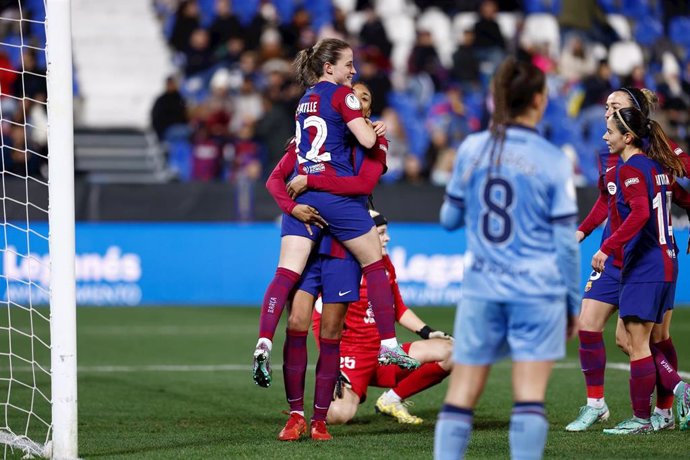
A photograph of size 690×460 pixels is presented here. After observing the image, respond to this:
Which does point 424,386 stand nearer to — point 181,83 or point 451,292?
point 451,292

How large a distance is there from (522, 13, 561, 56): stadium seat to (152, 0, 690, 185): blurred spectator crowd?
3cm

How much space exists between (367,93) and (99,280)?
9492 mm

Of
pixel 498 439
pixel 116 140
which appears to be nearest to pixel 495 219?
pixel 498 439

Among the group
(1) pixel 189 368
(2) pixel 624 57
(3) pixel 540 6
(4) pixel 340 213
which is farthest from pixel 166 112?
(4) pixel 340 213

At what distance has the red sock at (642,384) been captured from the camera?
259 inches

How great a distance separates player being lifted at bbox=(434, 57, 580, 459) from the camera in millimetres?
4402

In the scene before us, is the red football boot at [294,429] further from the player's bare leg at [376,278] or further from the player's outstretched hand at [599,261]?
the player's outstretched hand at [599,261]

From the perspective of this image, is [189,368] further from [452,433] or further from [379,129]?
[452,433]

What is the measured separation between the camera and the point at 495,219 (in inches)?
174

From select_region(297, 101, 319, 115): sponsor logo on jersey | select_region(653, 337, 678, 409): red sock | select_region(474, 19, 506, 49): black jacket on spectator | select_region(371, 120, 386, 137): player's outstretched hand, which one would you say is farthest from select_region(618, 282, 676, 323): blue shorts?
select_region(474, 19, 506, 49): black jacket on spectator

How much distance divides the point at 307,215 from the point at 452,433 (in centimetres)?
214

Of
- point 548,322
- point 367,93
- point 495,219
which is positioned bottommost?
point 548,322

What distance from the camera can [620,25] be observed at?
21.1m

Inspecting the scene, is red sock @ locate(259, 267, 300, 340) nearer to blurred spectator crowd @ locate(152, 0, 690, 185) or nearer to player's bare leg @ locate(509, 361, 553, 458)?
player's bare leg @ locate(509, 361, 553, 458)
